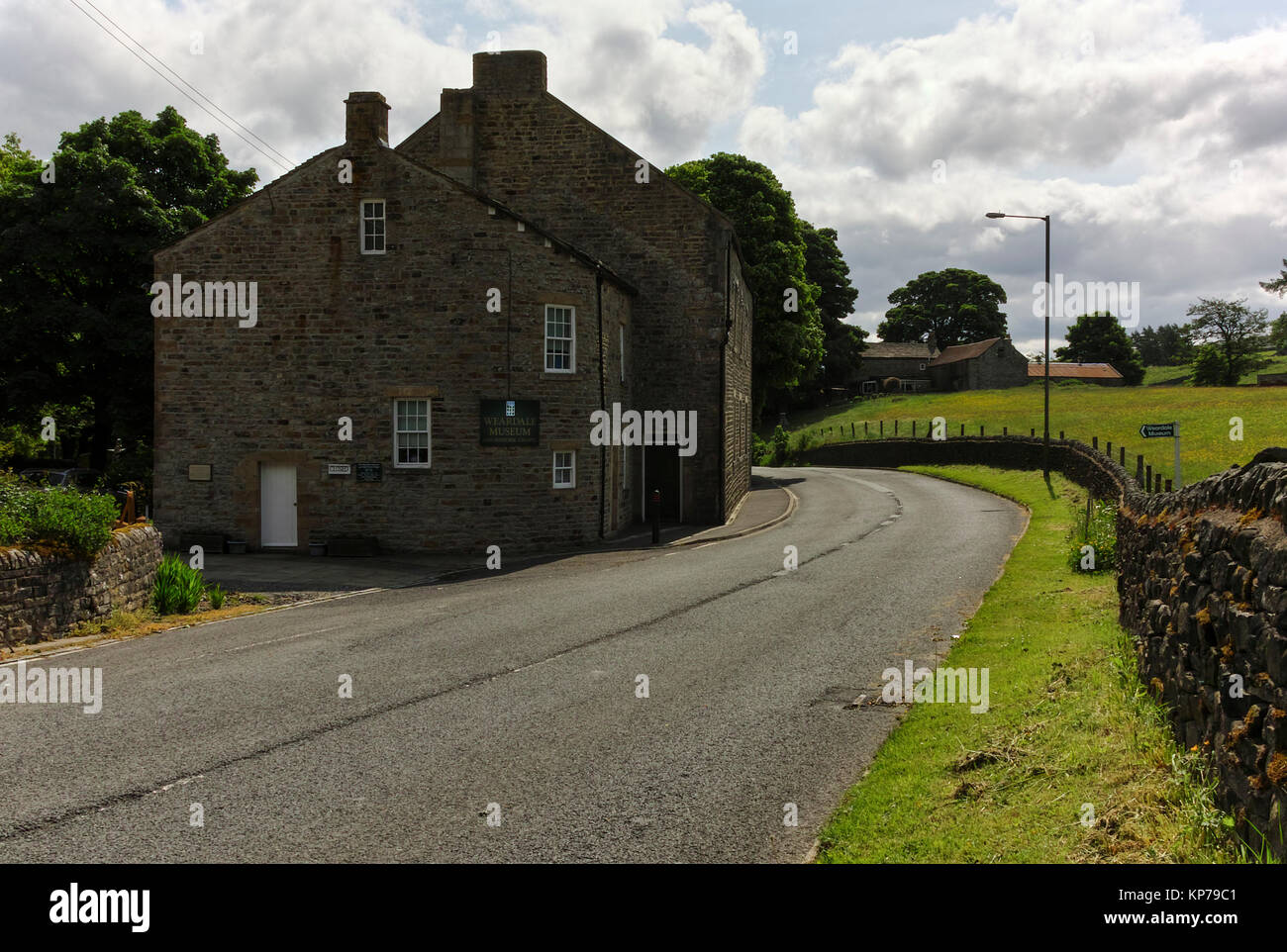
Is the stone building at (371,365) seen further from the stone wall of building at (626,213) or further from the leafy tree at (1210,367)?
the leafy tree at (1210,367)

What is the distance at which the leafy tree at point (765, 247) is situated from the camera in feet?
142

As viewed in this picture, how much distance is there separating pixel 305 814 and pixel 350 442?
17.0 meters

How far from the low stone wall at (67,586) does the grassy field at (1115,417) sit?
1993cm

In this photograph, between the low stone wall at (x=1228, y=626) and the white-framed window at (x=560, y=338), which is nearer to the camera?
the low stone wall at (x=1228, y=626)

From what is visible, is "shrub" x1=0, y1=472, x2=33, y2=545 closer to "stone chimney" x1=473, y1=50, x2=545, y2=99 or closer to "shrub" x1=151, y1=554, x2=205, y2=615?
"shrub" x1=151, y1=554, x2=205, y2=615

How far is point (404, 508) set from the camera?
22500mm

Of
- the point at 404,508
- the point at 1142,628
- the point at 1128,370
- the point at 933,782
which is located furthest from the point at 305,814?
the point at 1128,370

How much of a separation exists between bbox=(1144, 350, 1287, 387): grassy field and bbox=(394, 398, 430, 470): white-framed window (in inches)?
3470

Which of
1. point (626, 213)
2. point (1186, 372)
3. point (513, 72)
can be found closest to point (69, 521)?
point (626, 213)

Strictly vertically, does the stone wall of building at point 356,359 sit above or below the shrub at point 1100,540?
above

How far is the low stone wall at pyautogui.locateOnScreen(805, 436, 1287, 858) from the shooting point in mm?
4676

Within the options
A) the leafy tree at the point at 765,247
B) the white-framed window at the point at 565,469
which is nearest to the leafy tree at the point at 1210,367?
the leafy tree at the point at 765,247

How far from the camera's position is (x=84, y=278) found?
104 ft

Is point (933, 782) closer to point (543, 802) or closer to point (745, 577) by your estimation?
point (543, 802)
